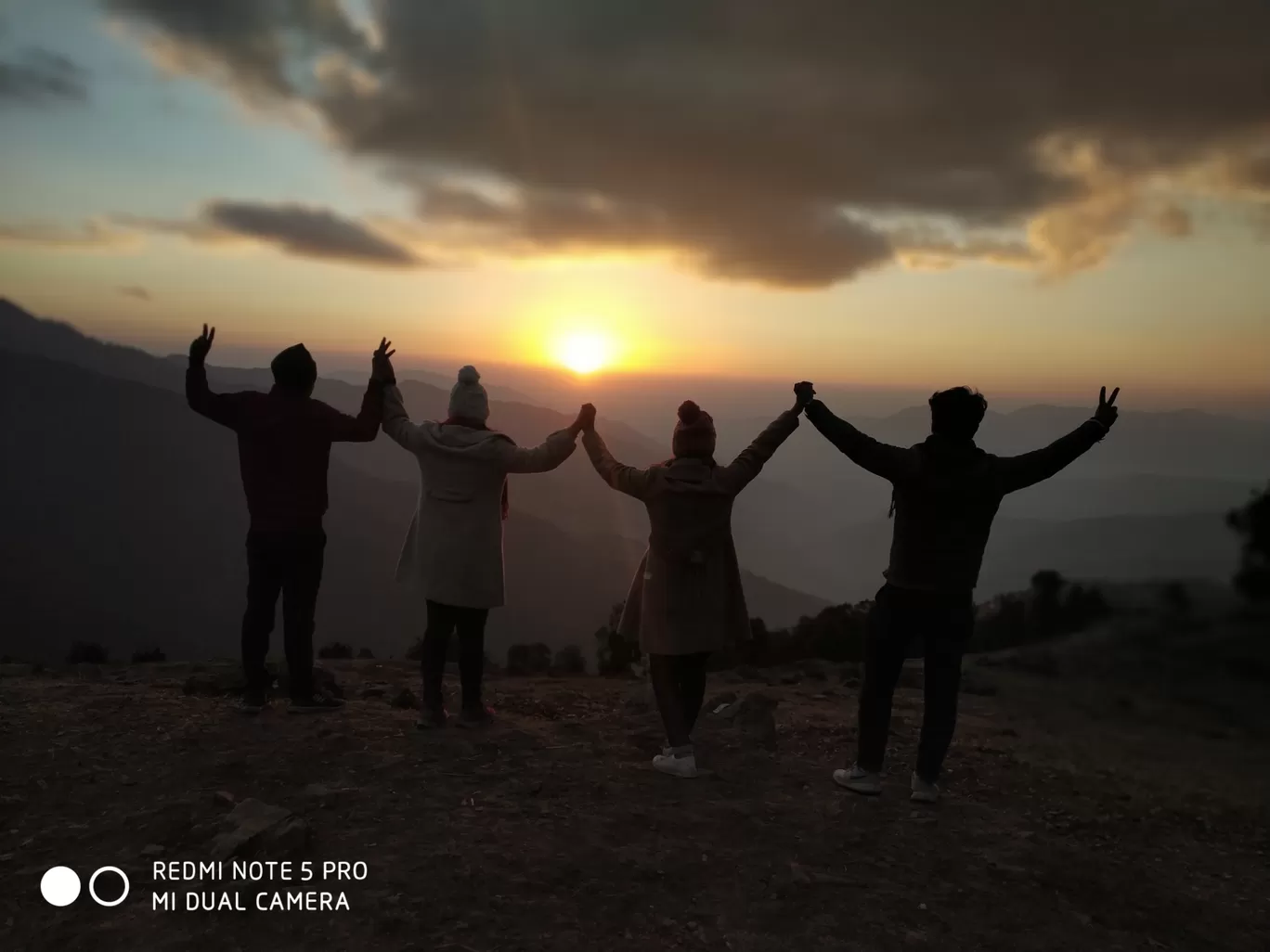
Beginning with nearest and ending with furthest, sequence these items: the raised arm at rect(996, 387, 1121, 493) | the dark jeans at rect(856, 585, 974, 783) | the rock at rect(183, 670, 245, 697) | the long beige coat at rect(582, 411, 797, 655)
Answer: the raised arm at rect(996, 387, 1121, 493) → the dark jeans at rect(856, 585, 974, 783) → the long beige coat at rect(582, 411, 797, 655) → the rock at rect(183, 670, 245, 697)

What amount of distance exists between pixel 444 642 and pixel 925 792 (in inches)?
142

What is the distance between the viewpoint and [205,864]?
3910 mm

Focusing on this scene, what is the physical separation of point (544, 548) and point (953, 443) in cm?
11592

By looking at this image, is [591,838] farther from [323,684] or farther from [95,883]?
[323,684]

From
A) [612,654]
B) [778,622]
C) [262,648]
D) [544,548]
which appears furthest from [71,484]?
[262,648]

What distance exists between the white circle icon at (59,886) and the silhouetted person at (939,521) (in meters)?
4.55

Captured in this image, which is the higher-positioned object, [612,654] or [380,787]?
[380,787]

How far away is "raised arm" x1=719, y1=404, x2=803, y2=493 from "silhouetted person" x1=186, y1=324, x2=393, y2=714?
109 inches

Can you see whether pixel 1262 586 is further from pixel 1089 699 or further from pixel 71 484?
pixel 71 484

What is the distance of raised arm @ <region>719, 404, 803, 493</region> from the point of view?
5.20m

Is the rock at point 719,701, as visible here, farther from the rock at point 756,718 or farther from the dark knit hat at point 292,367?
the dark knit hat at point 292,367

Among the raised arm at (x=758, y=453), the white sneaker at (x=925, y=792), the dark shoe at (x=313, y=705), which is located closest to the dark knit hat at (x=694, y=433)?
the raised arm at (x=758, y=453)

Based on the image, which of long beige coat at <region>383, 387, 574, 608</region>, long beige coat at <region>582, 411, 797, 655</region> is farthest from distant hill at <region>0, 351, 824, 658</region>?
long beige coat at <region>582, 411, 797, 655</region>

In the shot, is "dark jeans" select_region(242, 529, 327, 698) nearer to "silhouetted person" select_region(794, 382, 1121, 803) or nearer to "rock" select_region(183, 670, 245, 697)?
"rock" select_region(183, 670, 245, 697)
